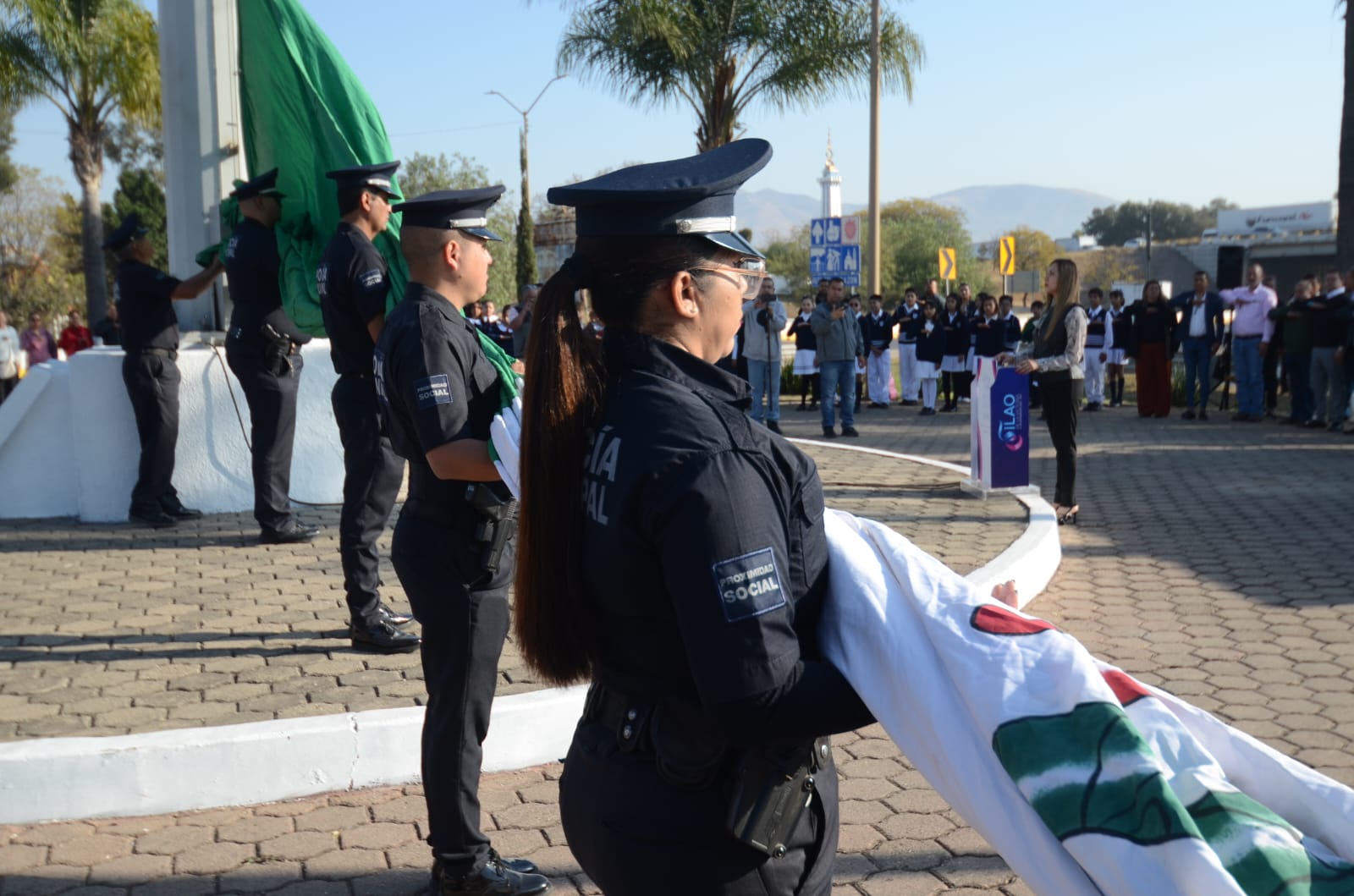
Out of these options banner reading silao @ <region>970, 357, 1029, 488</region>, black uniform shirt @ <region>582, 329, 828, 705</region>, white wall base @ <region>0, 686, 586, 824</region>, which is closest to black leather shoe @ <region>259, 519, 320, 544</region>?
white wall base @ <region>0, 686, 586, 824</region>

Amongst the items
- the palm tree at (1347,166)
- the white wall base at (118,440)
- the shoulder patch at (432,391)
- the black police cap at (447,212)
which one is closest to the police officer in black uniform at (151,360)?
the white wall base at (118,440)

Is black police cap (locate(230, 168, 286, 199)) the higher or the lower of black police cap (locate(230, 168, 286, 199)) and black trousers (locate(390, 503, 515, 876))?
the higher

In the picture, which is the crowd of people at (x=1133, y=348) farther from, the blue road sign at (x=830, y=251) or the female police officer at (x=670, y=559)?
the female police officer at (x=670, y=559)

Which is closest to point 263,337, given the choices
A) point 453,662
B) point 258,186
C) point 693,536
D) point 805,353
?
point 258,186

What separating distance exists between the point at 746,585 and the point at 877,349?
19.8 meters

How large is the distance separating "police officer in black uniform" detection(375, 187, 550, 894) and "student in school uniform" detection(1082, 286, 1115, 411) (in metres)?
17.6

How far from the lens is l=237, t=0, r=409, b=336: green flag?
8250mm

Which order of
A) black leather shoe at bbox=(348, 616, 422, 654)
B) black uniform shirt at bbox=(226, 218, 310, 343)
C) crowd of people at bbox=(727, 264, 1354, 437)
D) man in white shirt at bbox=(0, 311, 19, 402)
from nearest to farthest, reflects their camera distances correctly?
black leather shoe at bbox=(348, 616, 422, 654)
black uniform shirt at bbox=(226, 218, 310, 343)
crowd of people at bbox=(727, 264, 1354, 437)
man in white shirt at bbox=(0, 311, 19, 402)

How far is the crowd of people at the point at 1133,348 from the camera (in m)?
15.9

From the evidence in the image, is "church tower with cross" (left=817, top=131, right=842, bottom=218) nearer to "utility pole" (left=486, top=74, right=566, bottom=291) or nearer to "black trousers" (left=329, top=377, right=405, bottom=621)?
"utility pole" (left=486, top=74, right=566, bottom=291)

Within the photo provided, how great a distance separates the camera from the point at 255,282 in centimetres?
759

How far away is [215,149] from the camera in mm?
→ 9523

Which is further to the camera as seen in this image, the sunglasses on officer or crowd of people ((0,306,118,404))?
crowd of people ((0,306,118,404))

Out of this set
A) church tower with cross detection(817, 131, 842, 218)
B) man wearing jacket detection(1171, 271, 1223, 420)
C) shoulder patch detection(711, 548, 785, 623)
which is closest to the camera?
shoulder patch detection(711, 548, 785, 623)
